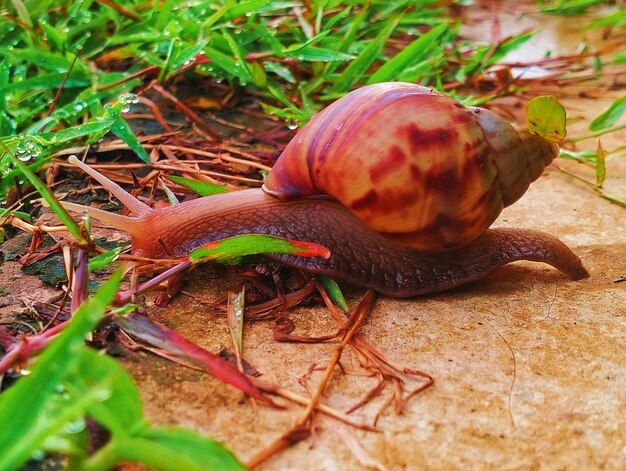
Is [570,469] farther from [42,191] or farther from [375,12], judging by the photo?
[375,12]

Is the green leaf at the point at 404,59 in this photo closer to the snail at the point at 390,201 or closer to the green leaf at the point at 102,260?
the snail at the point at 390,201

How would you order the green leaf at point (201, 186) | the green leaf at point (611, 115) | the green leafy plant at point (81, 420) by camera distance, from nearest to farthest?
1. the green leafy plant at point (81, 420)
2. the green leaf at point (201, 186)
3. the green leaf at point (611, 115)

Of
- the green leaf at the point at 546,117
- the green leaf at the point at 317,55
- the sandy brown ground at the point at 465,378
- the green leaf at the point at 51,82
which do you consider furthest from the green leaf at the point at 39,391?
the green leaf at the point at 317,55

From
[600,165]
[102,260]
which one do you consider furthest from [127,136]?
[600,165]

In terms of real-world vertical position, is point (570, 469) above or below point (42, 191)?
below

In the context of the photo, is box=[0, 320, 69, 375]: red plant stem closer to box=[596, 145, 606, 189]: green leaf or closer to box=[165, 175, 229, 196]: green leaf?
box=[165, 175, 229, 196]: green leaf

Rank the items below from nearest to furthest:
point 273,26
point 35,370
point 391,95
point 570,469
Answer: point 35,370 < point 570,469 < point 391,95 < point 273,26

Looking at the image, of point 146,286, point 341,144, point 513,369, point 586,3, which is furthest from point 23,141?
point 586,3
